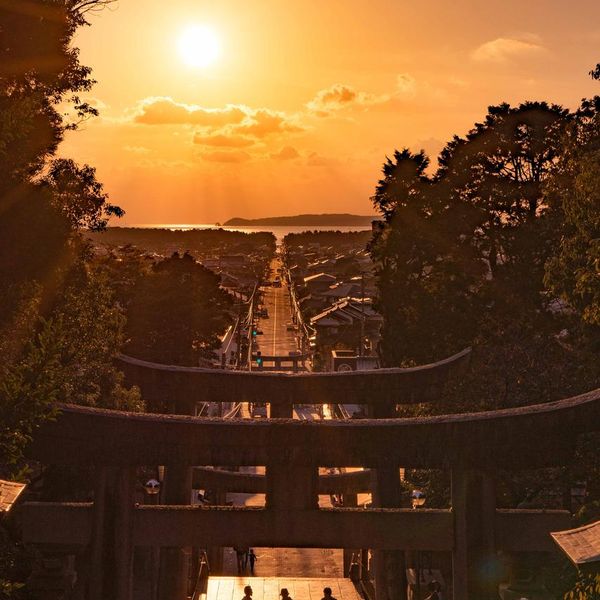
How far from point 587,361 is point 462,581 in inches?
353

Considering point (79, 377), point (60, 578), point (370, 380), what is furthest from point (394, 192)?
point (60, 578)

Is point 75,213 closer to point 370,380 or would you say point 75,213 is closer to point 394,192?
point 370,380

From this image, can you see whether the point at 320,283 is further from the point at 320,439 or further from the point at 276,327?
the point at 320,439

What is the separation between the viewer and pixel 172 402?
30.3 meters

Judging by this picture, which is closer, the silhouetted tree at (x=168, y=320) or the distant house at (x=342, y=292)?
the silhouetted tree at (x=168, y=320)

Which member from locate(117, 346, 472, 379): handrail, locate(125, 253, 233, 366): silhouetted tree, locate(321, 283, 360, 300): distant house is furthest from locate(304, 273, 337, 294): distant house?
locate(117, 346, 472, 379): handrail

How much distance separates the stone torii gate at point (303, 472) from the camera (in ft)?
61.3

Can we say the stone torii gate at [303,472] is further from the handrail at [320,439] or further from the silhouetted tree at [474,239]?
the silhouetted tree at [474,239]

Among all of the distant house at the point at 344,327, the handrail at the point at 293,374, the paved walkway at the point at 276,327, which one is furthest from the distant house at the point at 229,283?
the handrail at the point at 293,374

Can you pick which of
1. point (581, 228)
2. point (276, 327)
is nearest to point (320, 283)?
point (276, 327)

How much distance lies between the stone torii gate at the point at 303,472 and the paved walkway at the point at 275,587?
1079cm

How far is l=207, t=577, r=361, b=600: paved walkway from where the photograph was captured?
30.4 metres

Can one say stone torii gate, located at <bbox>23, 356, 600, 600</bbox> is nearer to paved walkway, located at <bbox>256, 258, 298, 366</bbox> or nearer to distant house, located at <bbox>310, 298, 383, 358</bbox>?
distant house, located at <bbox>310, 298, 383, 358</bbox>

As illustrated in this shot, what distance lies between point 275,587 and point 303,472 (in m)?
13.9
